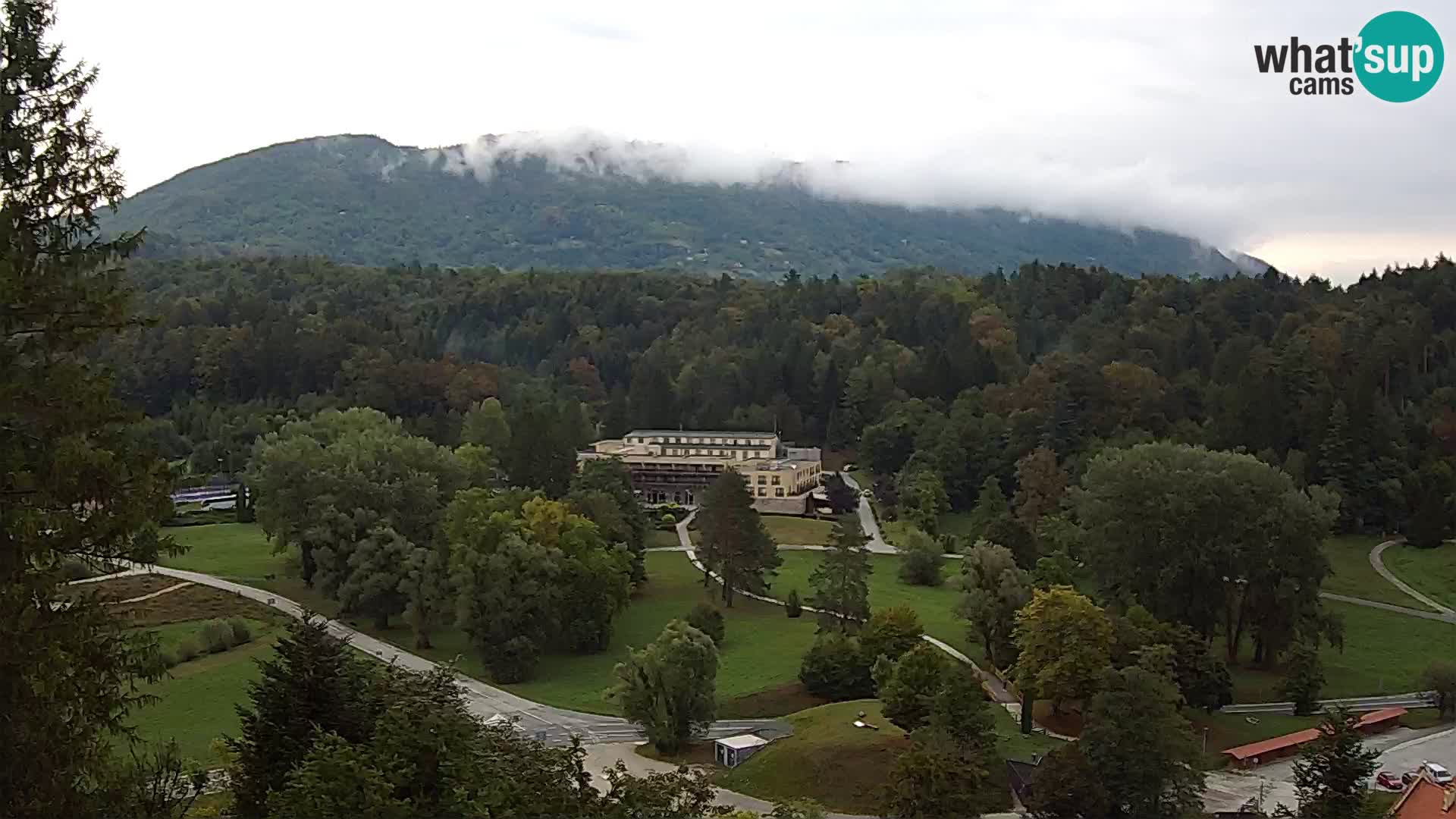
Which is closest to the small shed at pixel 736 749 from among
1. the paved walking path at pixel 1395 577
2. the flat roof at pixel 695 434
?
the paved walking path at pixel 1395 577

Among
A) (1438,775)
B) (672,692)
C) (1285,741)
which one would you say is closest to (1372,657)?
(1285,741)

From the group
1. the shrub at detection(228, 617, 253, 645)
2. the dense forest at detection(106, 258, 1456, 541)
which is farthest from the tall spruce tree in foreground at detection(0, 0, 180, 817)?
the dense forest at detection(106, 258, 1456, 541)

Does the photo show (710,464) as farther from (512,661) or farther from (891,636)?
(891,636)

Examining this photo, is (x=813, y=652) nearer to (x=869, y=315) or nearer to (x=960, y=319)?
(x=960, y=319)

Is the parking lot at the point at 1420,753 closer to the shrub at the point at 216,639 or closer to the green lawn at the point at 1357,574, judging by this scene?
the green lawn at the point at 1357,574

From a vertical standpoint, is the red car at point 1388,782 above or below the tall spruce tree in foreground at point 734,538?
below

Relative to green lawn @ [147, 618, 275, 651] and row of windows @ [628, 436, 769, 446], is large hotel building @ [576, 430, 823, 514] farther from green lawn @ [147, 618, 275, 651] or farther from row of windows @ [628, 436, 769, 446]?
green lawn @ [147, 618, 275, 651]
